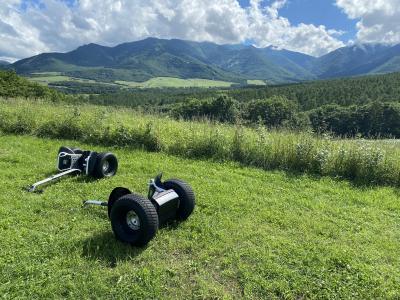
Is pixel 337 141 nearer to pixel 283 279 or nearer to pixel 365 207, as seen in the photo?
pixel 365 207

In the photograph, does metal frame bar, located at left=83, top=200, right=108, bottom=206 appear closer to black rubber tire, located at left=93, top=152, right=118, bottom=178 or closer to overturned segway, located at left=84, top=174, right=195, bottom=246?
overturned segway, located at left=84, top=174, right=195, bottom=246

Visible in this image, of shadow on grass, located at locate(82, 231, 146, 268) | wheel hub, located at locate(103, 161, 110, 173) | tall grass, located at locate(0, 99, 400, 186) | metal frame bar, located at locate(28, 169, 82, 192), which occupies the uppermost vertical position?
tall grass, located at locate(0, 99, 400, 186)

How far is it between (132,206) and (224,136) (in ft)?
20.8

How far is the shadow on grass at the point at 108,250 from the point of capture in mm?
4676

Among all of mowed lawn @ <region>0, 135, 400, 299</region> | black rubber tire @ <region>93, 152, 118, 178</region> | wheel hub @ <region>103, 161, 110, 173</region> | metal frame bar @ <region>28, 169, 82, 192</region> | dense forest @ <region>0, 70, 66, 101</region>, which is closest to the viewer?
mowed lawn @ <region>0, 135, 400, 299</region>

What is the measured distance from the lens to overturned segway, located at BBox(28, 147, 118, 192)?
796 cm

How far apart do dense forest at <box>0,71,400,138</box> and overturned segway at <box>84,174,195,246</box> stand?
5.91 m

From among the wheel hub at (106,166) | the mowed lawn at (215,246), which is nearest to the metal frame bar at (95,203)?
the mowed lawn at (215,246)

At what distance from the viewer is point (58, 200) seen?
6.59 m

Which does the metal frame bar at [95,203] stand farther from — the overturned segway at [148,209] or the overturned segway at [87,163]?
the overturned segway at [87,163]

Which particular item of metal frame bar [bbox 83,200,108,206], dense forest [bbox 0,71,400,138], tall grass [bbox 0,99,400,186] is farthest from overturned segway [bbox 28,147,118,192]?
dense forest [bbox 0,71,400,138]

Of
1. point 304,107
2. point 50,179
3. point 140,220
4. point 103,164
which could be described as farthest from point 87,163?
point 304,107

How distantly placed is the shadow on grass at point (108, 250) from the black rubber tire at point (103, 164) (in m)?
2.95

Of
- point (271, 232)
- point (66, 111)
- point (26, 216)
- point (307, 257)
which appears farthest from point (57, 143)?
point (307, 257)
